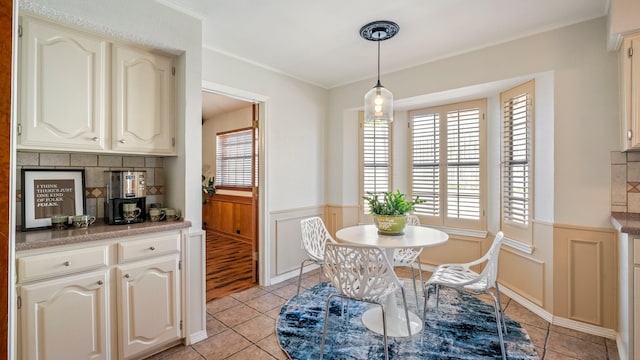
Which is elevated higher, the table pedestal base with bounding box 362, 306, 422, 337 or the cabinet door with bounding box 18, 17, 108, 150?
the cabinet door with bounding box 18, 17, 108, 150

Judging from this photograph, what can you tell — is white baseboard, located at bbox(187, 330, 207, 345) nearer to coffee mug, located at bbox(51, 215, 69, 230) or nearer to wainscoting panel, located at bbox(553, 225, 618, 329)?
coffee mug, located at bbox(51, 215, 69, 230)

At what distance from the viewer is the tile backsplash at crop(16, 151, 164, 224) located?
1976 mm

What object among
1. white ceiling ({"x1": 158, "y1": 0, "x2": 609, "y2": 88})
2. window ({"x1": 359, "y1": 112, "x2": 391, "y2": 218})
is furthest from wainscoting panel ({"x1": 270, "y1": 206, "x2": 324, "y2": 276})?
white ceiling ({"x1": 158, "y1": 0, "x2": 609, "y2": 88})

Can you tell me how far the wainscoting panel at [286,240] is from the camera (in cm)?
362

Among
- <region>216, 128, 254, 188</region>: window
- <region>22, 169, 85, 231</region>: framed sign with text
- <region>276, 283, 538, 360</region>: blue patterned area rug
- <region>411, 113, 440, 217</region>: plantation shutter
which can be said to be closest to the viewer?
<region>22, 169, 85, 231</region>: framed sign with text

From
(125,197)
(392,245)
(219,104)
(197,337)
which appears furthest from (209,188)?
(392,245)

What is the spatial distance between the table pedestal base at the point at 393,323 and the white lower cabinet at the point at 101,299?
4.88 ft

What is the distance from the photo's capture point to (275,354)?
2.14 metres

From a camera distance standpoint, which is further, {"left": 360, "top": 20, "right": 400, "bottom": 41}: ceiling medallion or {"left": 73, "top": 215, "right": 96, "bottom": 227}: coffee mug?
{"left": 360, "top": 20, "right": 400, "bottom": 41}: ceiling medallion

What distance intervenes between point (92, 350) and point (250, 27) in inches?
103

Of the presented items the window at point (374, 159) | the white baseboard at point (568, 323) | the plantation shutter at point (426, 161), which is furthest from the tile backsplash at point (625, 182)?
the window at point (374, 159)

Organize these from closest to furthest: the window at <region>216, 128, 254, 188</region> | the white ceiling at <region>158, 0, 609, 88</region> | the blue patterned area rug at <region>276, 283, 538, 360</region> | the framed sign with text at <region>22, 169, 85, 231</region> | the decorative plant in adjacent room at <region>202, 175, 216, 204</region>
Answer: the framed sign with text at <region>22, 169, 85, 231</region>, the blue patterned area rug at <region>276, 283, 538, 360</region>, the white ceiling at <region>158, 0, 609, 88</region>, the window at <region>216, 128, 254, 188</region>, the decorative plant in adjacent room at <region>202, 175, 216, 204</region>

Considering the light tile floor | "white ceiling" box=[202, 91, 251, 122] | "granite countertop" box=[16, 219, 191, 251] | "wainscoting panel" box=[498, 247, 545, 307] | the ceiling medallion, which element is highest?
"white ceiling" box=[202, 91, 251, 122]

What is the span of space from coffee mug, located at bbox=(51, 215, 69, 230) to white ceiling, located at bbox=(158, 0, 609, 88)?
5.45 ft
